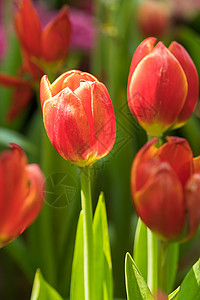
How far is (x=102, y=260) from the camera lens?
18.5 inches

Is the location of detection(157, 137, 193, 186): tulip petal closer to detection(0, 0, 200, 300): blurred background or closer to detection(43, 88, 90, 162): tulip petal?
detection(43, 88, 90, 162): tulip petal

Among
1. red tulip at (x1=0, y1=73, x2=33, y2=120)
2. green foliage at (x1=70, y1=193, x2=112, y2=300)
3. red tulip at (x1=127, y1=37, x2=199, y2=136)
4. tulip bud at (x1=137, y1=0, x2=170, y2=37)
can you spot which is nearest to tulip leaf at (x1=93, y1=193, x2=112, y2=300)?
green foliage at (x1=70, y1=193, x2=112, y2=300)

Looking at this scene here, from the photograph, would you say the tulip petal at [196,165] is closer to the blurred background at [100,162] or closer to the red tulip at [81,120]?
the red tulip at [81,120]

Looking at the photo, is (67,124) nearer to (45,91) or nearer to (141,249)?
(45,91)

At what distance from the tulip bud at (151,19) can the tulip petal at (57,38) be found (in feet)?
1.84

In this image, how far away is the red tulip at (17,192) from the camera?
279 mm

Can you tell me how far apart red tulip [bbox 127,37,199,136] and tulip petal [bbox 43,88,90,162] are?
0.06 metres

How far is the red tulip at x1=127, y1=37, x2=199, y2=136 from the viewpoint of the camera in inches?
15.3

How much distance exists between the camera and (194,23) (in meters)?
1.46

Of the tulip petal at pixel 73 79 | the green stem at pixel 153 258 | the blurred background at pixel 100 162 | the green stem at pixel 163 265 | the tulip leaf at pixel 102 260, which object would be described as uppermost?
the tulip petal at pixel 73 79

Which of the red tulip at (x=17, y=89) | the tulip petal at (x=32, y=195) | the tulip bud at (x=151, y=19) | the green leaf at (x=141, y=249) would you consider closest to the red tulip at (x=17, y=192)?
the tulip petal at (x=32, y=195)

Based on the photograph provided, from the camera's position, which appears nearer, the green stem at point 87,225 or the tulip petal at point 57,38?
the green stem at point 87,225

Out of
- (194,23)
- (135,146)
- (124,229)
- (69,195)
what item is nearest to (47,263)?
(124,229)

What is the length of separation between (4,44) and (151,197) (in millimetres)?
1031
